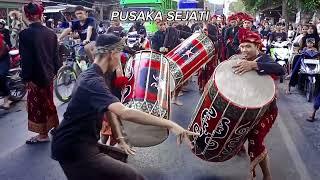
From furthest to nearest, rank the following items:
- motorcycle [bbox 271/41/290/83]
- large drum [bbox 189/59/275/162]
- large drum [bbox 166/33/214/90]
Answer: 1. motorcycle [bbox 271/41/290/83]
2. large drum [bbox 166/33/214/90]
3. large drum [bbox 189/59/275/162]

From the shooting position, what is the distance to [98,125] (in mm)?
2916

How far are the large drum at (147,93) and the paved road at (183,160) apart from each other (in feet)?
1.80

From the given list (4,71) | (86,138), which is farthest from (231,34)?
(86,138)

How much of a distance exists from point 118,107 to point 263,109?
175 cm

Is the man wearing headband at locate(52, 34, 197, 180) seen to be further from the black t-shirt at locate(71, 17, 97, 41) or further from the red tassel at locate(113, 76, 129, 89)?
the black t-shirt at locate(71, 17, 97, 41)

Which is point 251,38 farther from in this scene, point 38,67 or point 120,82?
point 38,67

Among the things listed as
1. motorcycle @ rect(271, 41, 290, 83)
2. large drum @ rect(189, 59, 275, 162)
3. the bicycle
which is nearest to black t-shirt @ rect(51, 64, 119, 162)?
large drum @ rect(189, 59, 275, 162)

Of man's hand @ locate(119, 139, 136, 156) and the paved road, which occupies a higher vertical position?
man's hand @ locate(119, 139, 136, 156)

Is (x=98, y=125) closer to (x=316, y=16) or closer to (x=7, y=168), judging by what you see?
(x=7, y=168)

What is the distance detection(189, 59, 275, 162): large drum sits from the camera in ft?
13.0

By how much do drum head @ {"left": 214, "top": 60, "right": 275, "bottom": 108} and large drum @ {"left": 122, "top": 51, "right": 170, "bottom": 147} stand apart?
A: 78 cm

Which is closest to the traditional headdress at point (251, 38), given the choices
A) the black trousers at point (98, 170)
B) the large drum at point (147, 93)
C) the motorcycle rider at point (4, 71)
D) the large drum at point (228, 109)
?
the large drum at point (228, 109)

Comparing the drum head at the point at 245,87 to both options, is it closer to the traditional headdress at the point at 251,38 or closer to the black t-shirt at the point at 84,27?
the traditional headdress at the point at 251,38

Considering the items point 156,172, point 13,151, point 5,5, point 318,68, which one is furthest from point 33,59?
point 5,5
